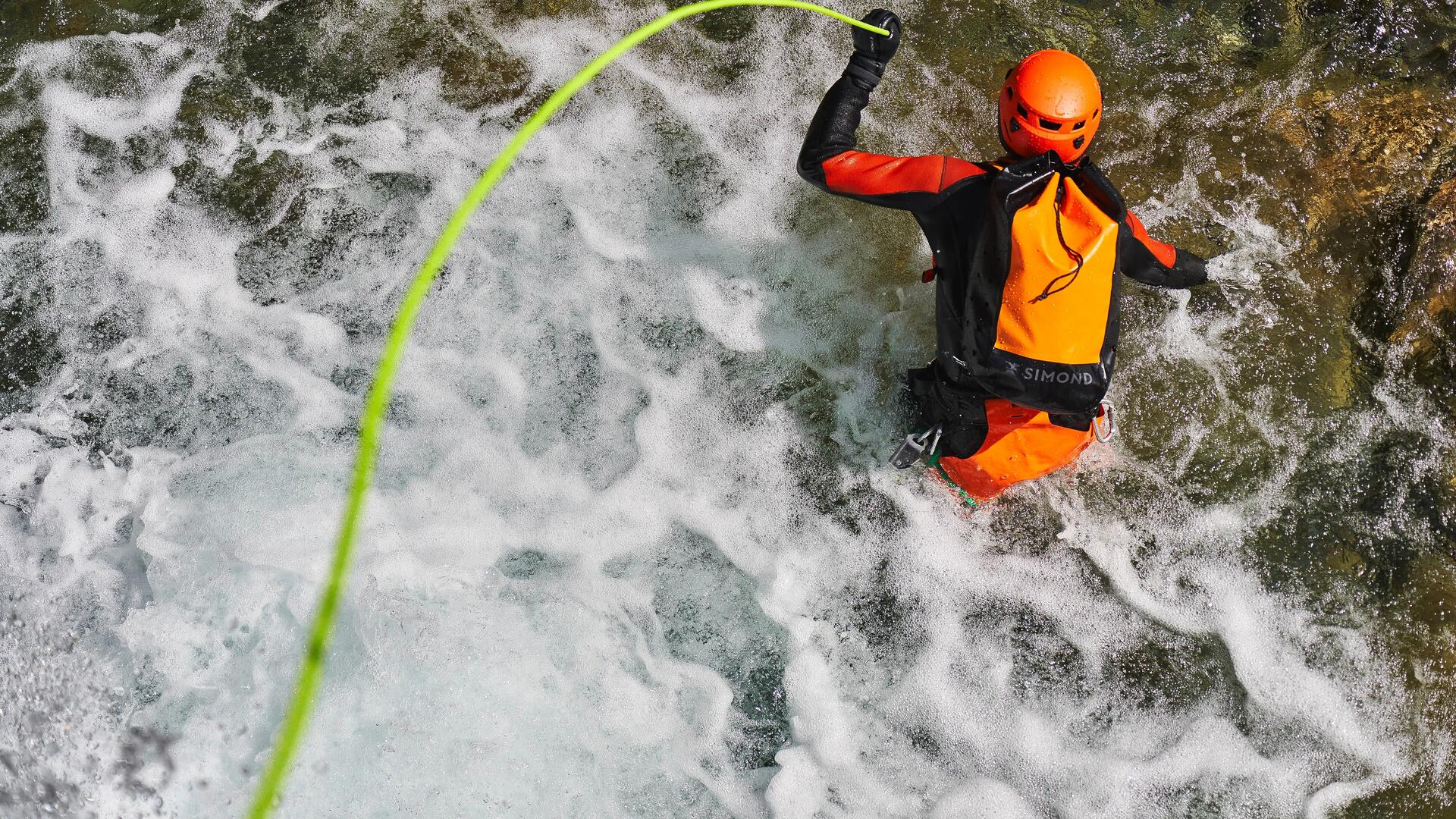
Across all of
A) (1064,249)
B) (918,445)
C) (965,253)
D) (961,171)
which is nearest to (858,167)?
(961,171)

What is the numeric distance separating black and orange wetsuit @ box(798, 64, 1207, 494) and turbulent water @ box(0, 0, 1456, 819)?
2.11ft

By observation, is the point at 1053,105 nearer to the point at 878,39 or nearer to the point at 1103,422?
the point at 878,39

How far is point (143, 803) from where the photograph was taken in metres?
3.45

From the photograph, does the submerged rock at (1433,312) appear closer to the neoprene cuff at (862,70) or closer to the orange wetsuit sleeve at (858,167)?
the orange wetsuit sleeve at (858,167)

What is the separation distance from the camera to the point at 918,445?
360 cm

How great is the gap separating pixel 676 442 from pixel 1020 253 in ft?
5.32

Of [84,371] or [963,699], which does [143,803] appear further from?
[963,699]

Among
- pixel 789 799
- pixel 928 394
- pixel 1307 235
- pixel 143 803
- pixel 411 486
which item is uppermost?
pixel 1307 235

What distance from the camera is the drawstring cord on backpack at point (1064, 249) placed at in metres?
2.92

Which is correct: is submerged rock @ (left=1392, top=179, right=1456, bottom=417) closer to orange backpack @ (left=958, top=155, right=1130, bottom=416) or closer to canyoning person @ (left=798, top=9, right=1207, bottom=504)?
canyoning person @ (left=798, top=9, right=1207, bottom=504)

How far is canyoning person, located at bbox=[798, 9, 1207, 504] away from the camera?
117 inches

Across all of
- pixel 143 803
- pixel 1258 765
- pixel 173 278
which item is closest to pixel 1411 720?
pixel 1258 765

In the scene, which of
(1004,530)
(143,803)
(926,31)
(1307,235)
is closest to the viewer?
Result: (143,803)

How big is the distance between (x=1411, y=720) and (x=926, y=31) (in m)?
3.40
